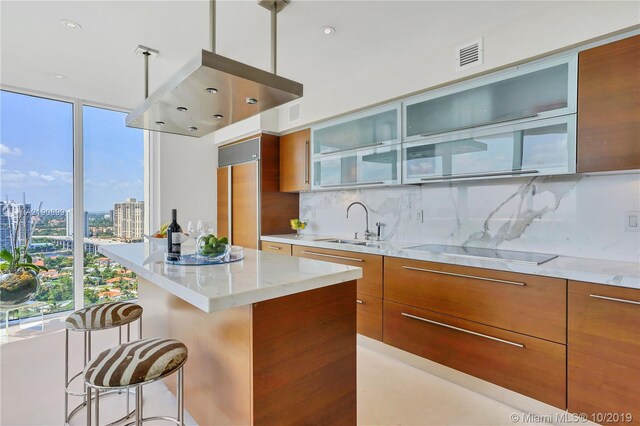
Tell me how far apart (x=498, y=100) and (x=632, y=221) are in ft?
A: 3.47

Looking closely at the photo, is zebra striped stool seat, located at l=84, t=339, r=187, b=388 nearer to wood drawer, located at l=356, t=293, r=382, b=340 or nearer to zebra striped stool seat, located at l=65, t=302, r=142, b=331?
zebra striped stool seat, located at l=65, t=302, r=142, b=331

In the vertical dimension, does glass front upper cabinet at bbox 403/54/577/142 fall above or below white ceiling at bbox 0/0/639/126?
below

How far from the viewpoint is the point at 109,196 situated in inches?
148

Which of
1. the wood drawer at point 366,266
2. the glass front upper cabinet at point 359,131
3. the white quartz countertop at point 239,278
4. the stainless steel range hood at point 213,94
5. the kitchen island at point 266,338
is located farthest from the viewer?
the glass front upper cabinet at point 359,131

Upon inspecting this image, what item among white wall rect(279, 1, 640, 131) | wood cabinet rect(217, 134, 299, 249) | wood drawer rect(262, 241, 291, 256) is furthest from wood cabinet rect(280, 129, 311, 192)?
white wall rect(279, 1, 640, 131)

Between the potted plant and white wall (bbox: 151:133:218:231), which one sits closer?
the potted plant

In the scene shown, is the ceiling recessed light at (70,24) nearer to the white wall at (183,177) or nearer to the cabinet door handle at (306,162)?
the white wall at (183,177)

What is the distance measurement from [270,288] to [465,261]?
1.42 metres

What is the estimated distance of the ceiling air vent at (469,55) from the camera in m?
2.18

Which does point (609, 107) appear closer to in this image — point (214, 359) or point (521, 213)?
point (521, 213)

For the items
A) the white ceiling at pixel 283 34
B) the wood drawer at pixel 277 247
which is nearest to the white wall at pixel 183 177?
the white ceiling at pixel 283 34

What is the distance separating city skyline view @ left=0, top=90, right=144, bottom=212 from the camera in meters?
3.21

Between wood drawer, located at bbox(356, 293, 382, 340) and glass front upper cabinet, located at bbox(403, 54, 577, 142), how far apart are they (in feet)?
4.44

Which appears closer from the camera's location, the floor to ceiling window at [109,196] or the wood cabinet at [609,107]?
the wood cabinet at [609,107]
